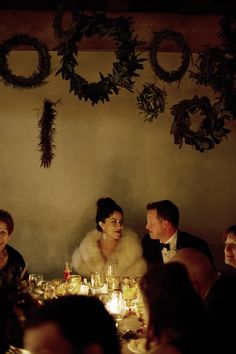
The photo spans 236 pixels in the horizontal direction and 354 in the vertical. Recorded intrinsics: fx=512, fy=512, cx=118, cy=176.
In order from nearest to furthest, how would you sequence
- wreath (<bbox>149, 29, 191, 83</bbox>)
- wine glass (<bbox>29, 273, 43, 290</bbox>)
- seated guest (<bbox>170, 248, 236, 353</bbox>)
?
seated guest (<bbox>170, 248, 236, 353</bbox>), wine glass (<bbox>29, 273, 43, 290</bbox>), wreath (<bbox>149, 29, 191, 83</bbox>)

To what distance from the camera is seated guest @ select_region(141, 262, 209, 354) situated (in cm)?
195

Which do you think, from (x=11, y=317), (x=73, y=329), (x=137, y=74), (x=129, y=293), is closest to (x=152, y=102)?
(x=137, y=74)

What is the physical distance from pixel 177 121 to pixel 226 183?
1.31 metres

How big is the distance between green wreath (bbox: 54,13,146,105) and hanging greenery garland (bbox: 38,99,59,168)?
42.6 inches

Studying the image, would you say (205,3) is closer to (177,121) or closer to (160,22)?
(160,22)

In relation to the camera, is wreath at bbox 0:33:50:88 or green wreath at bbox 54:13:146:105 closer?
green wreath at bbox 54:13:146:105

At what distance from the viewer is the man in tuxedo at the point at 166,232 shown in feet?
15.8

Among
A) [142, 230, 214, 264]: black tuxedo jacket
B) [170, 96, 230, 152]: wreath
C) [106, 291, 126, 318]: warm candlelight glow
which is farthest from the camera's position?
[170, 96, 230, 152]: wreath

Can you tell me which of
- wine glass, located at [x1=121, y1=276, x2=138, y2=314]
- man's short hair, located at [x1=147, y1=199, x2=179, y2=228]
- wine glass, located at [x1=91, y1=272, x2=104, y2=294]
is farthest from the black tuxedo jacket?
wine glass, located at [x1=121, y1=276, x2=138, y2=314]

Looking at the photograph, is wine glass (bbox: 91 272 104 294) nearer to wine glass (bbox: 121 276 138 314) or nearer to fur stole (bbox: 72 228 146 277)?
wine glass (bbox: 121 276 138 314)

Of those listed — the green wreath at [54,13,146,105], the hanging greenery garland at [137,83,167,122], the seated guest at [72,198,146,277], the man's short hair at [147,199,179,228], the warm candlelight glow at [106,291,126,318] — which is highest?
the green wreath at [54,13,146,105]

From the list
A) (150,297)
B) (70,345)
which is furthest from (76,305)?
(150,297)

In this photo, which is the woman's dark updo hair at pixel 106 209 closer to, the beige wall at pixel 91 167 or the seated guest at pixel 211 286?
the beige wall at pixel 91 167

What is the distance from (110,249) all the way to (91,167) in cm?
130
